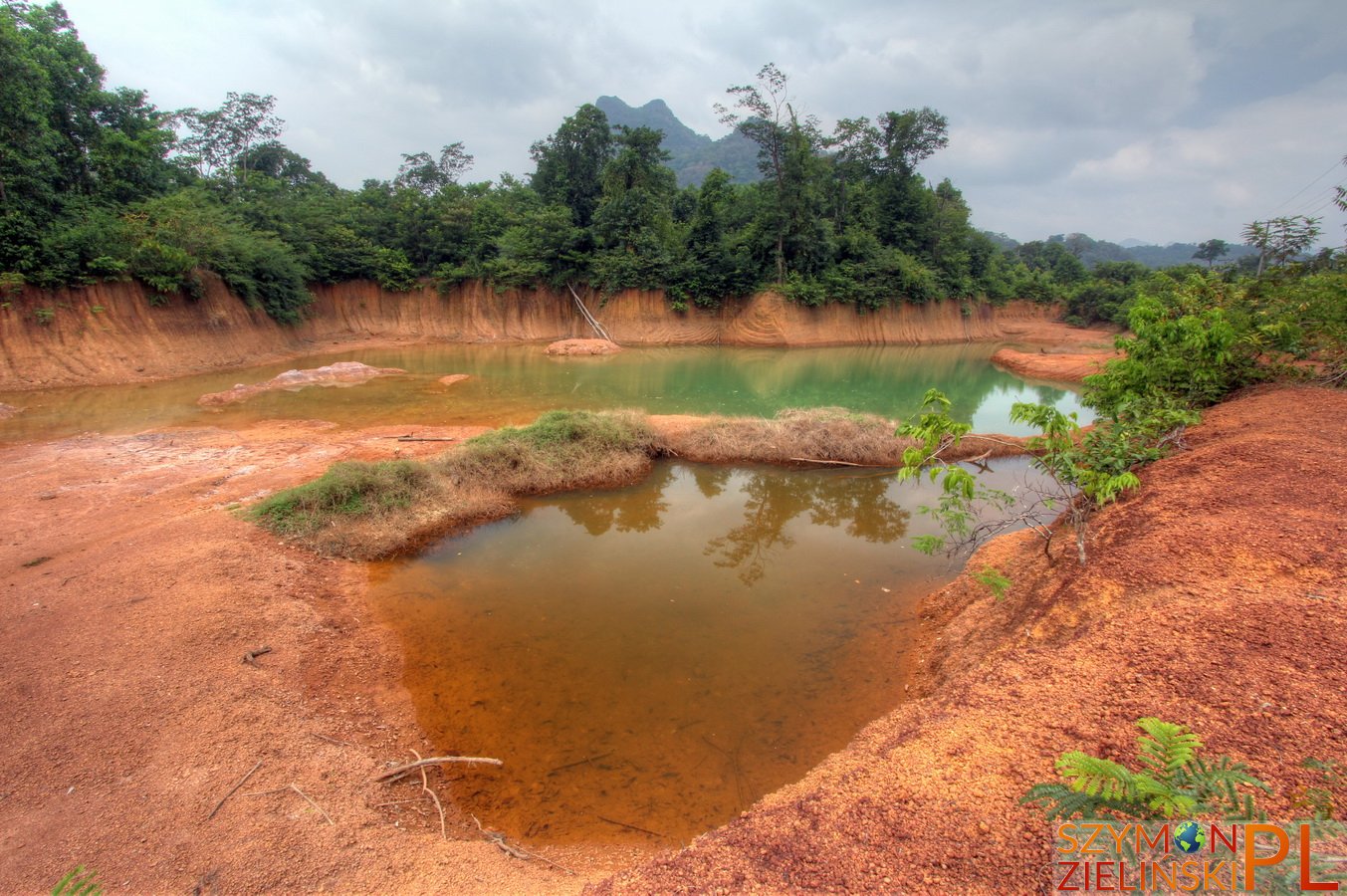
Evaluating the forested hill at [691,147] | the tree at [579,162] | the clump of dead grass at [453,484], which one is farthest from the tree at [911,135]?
the forested hill at [691,147]

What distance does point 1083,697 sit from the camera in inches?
127

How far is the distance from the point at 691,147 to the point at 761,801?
178569mm

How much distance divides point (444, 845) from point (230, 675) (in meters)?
2.59

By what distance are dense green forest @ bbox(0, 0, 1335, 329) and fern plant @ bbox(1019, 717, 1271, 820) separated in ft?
86.1

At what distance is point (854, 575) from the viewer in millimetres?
7121

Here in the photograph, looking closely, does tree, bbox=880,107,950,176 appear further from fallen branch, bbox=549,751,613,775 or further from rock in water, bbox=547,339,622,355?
fallen branch, bbox=549,751,613,775

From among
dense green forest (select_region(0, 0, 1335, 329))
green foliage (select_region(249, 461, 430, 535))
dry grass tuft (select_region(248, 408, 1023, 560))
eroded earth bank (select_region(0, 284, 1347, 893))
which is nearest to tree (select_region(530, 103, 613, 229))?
dense green forest (select_region(0, 0, 1335, 329))

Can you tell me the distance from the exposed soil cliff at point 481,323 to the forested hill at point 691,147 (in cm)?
5694

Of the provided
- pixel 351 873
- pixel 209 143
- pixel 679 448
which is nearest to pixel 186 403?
pixel 679 448

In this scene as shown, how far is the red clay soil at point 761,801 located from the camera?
263 centimetres

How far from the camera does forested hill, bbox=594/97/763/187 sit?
395 ft

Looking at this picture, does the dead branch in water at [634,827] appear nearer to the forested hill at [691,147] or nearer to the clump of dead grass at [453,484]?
the clump of dead grass at [453,484]

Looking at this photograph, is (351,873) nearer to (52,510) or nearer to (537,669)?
(537,669)

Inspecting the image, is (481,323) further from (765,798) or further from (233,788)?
(765,798)
